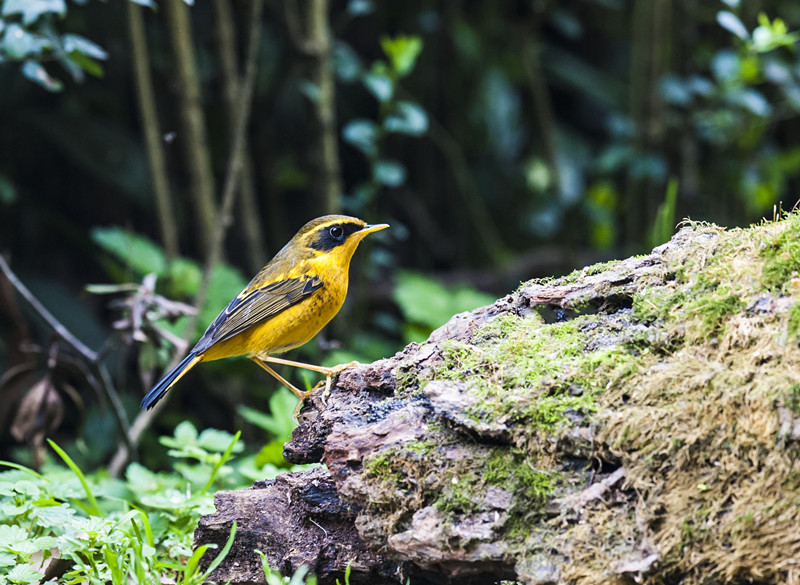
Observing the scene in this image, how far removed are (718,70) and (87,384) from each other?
538 cm

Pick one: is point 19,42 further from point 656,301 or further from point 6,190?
point 656,301

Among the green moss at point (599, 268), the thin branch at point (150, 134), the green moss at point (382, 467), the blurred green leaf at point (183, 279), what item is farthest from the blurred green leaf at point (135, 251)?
the green moss at point (599, 268)

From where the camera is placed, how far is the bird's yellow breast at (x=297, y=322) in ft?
13.9

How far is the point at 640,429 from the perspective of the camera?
2.25 metres

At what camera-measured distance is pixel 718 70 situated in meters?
6.34

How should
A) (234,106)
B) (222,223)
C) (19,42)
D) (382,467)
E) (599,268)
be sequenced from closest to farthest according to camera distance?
(382,467)
(599,268)
(19,42)
(222,223)
(234,106)

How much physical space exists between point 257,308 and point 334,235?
2.14 feet

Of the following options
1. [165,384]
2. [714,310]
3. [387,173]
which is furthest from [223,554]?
[387,173]

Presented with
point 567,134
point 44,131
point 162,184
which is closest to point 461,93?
point 567,134

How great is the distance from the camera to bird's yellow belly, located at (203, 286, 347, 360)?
4242 mm

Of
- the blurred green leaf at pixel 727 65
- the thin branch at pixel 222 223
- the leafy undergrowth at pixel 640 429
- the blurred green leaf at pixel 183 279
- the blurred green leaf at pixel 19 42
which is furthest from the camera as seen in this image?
the blurred green leaf at pixel 727 65

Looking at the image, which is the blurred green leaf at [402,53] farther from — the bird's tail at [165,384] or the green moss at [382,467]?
the green moss at [382,467]

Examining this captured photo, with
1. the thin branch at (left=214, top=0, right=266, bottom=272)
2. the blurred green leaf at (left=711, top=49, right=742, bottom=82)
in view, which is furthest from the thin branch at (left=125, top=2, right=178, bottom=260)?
the blurred green leaf at (left=711, top=49, right=742, bottom=82)

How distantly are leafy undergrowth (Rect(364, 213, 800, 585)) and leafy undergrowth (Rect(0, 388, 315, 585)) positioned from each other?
25.8 inches
